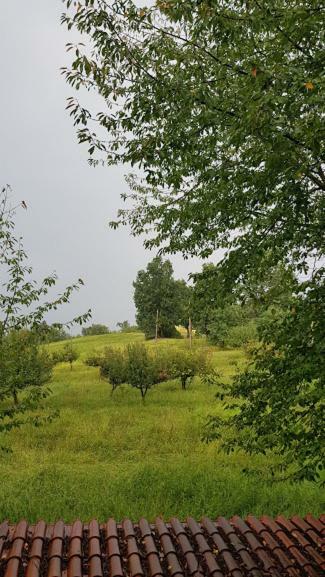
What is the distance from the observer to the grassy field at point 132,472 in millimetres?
10328

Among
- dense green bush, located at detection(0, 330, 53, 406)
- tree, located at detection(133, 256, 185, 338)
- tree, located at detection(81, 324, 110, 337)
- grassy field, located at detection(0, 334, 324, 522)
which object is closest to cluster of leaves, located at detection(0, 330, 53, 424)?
dense green bush, located at detection(0, 330, 53, 406)

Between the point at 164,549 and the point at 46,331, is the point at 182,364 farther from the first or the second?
the point at 164,549

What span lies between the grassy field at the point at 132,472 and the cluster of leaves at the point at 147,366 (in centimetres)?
207

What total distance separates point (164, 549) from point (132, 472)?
7.52 m

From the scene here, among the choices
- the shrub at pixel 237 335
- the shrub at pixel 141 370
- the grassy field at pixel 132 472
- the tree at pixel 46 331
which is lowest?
the grassy field at pixel 132 472

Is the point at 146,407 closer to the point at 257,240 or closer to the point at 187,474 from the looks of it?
the point at 187,474

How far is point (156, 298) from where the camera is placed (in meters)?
68.4

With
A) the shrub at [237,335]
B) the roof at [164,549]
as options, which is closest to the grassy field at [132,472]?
the roof at [164,549]

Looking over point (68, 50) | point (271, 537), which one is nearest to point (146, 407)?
point (271, 537)

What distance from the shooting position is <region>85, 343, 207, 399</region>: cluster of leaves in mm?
24766

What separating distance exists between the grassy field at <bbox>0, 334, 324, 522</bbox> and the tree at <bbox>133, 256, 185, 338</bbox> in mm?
45166

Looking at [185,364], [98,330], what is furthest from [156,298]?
[185,364]

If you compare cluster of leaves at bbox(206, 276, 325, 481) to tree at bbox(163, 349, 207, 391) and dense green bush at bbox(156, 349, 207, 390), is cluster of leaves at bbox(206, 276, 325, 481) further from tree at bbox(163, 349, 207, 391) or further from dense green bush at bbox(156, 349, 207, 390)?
tree at bbox(163, 349, 207, 391)

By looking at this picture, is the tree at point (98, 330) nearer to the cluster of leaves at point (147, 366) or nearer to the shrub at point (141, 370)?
the cluster of leaves at point (147, 366)
